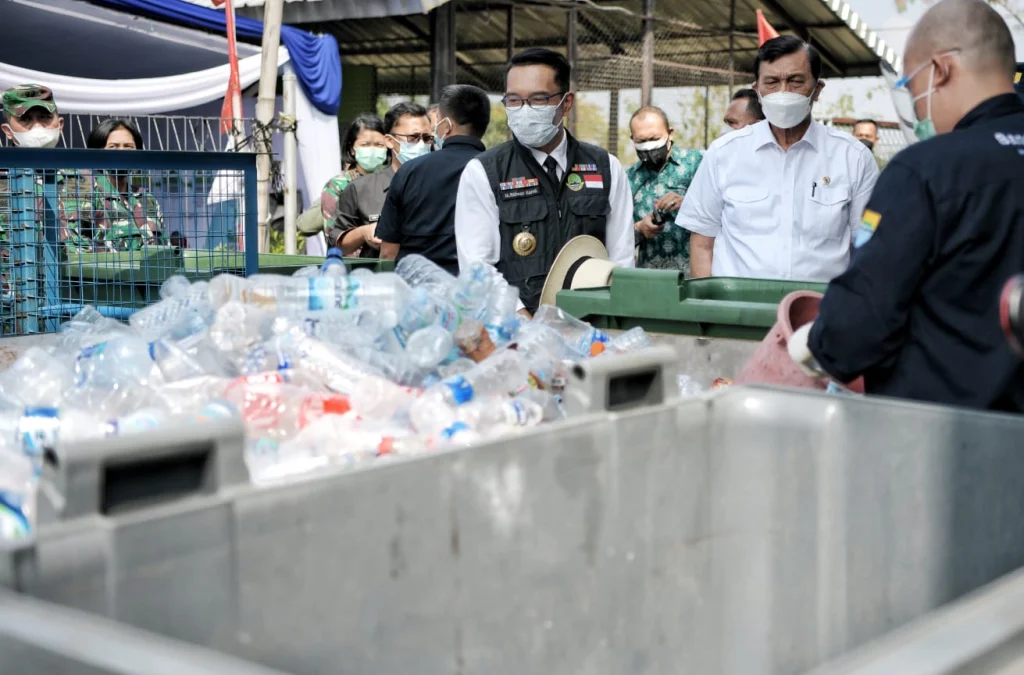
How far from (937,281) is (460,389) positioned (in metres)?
1.01

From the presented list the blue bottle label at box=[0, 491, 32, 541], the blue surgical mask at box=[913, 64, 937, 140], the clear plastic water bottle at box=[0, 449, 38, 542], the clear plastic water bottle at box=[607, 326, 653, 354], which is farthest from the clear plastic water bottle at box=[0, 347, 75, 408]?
the blue surgical mask at box=[913, 64, 937, 140]

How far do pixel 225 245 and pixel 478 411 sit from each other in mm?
2366

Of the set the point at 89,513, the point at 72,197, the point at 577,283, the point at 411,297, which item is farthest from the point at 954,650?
the point at 72,197

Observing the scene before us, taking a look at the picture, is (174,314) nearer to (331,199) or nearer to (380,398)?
(380,398)

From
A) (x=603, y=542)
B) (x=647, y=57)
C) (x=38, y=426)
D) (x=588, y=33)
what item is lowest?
(x=603, y=542)

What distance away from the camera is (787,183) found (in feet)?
14.5

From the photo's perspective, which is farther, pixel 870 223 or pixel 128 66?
pixel 128 66

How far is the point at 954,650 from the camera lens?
105cm

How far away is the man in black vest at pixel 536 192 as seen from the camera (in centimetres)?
430

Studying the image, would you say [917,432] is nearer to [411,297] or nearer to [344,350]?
[344,350]

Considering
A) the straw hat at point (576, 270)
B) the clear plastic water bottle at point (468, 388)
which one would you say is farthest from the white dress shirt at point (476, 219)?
the clear plastic water bottle at point (468, 388)

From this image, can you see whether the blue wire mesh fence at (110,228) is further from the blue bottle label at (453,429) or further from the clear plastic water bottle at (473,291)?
the blue bottle label at (453,429)

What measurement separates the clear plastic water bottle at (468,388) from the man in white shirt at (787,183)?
1.85 m

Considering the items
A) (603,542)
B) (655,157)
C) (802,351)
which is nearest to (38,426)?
(603,542)
